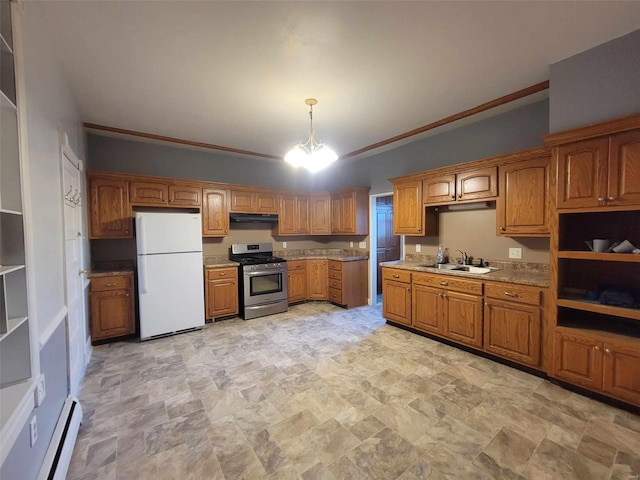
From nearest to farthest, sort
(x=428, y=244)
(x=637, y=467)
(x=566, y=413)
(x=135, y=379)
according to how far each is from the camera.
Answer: (x=637, y=467), (x=566, y=413), (x=135, y=379), (x=428, y=244)

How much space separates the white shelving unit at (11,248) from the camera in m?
1.25

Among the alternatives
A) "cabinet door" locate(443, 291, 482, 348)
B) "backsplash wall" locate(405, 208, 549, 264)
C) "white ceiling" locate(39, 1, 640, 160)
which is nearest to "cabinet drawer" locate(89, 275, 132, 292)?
"white ceiling" locate(39, 1, 640, 160)

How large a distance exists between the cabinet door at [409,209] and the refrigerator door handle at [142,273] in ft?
Result: 11.8

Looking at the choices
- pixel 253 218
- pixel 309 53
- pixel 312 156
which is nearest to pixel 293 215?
pixel 253 218

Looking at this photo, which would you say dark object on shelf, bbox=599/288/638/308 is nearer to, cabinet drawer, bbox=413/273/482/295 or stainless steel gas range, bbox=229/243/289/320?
cabinet drawer, bbox=413/273/482/295

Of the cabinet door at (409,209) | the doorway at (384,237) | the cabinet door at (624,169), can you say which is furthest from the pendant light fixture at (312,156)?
the doorway at (384,237)

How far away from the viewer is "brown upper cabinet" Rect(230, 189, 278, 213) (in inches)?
187

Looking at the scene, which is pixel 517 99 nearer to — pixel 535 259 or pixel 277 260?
pixel 535 259

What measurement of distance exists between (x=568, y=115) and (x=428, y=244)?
7.33 feet

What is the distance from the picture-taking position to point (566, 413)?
6.90 feet

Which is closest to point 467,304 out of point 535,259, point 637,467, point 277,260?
point 535,259

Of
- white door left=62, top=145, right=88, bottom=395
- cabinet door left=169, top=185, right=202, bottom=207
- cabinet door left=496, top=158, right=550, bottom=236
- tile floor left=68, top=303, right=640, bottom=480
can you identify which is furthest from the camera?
cabinet door left=169, top=185, right=202, bottom=207

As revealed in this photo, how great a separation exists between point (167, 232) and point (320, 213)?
2.83 meters

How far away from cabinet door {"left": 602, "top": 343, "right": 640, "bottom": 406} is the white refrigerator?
14.6 feet
